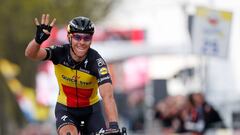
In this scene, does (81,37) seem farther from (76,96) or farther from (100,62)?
(76,96)

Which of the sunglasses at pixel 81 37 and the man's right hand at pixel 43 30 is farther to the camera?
the sunglasses at pixel 81 37

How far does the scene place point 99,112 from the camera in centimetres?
1364

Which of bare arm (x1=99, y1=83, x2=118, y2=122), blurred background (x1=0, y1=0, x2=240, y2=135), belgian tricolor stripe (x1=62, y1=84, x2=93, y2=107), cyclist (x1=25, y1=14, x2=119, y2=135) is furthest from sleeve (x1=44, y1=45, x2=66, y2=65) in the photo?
blurred background (x1=0, y1=0, x2=240, y2=135)

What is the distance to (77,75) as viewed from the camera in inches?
526

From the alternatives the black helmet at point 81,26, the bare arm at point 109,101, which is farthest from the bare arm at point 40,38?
the bare arm at point 109,101

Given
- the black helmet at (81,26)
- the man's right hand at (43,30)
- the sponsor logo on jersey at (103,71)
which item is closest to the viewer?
the man's right hand at (43,30)

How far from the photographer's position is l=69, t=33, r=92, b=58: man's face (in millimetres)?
13055

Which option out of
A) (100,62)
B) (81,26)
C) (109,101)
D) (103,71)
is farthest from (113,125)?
(81,26)

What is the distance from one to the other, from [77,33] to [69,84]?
0.78 meters

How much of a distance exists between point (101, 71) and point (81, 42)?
1.44 ft

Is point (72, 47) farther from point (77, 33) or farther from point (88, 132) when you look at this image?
point (88, 132)

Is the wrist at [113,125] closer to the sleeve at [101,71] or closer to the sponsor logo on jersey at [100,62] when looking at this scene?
the sleeve at [101,71]

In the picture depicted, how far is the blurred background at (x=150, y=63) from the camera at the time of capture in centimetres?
2325

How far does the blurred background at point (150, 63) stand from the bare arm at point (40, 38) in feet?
27.2
